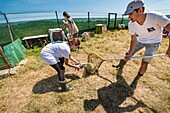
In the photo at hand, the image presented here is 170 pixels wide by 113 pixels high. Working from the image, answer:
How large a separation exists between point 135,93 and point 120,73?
830 millimetres

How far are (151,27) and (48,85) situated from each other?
2646mm

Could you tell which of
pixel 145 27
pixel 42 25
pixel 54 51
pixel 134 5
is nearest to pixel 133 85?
pixel 145 27

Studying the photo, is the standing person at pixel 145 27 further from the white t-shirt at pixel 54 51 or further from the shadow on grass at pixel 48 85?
the shadow on grass at pixel 48 85

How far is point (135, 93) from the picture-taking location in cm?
307

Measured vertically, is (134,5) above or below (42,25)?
above

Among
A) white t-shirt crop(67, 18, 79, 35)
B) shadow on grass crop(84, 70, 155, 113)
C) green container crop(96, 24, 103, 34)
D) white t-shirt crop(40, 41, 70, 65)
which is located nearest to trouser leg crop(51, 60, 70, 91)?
white t-shirt crop(40, 41, 70, 65)

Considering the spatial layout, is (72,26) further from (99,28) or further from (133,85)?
(133,85)

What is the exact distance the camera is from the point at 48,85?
137 inches

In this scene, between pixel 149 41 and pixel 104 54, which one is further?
pixel 104 54

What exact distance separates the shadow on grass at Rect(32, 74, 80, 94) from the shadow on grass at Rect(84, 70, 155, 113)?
0.87 m

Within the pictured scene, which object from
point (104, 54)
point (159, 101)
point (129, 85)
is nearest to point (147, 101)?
point (159, 101)

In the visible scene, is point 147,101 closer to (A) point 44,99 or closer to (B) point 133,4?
(B) point 133,4

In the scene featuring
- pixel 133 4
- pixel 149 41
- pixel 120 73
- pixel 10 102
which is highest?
pixel 133 4

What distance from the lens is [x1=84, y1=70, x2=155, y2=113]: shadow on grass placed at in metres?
2.71
